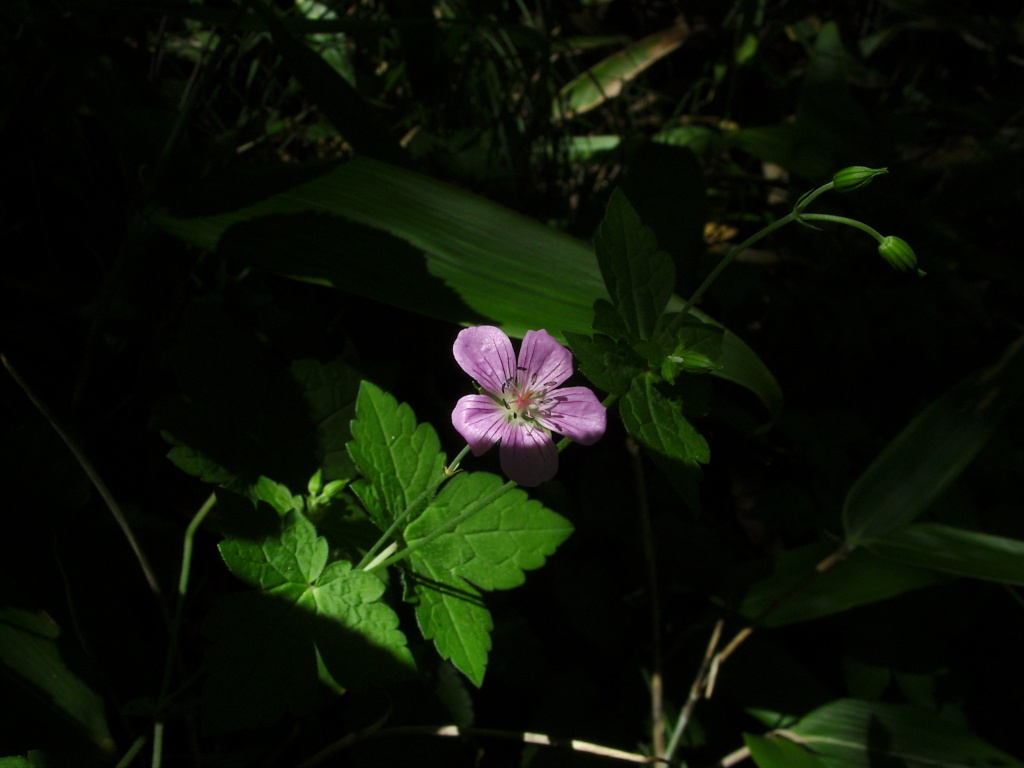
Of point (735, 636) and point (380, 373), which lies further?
point (735, 636)

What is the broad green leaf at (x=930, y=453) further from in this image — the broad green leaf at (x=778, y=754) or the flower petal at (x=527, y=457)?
the flower petal at (x=527, y=457)

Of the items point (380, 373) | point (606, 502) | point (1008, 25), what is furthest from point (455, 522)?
point (1008, 25)

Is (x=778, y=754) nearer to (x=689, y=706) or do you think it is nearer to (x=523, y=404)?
(x=689, y=706)

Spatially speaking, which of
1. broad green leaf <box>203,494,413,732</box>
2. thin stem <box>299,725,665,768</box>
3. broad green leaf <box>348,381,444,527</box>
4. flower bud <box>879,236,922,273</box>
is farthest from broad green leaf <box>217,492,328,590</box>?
flower bud <box>879,236,922,273</box>

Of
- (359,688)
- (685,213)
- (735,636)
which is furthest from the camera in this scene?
(685,213)

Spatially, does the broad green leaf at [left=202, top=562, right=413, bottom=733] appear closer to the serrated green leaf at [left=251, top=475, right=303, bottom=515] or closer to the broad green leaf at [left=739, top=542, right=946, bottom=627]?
the serrated green leaf at [left=251, top=475, right=303, bottom=515]

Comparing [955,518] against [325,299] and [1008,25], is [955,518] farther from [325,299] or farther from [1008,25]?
[1008,25]

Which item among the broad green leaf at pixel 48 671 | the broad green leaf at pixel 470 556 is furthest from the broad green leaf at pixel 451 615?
the broad green leaf at pixel 48 671
